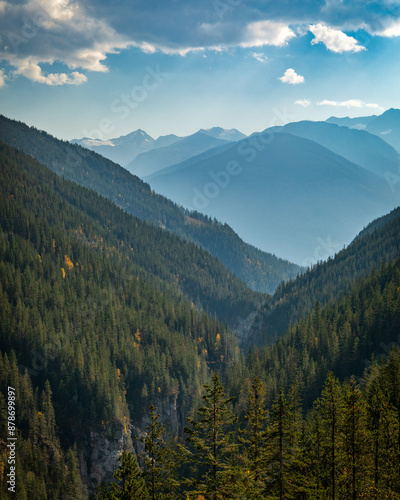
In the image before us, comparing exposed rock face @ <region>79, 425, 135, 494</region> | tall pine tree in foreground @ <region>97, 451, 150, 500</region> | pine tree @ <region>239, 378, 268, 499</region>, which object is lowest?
exposed rock face @ <region>79, 425, 135, 494</region>

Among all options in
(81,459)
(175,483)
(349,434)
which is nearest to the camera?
(175,483)

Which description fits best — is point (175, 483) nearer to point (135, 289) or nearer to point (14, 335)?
point (14, 335)

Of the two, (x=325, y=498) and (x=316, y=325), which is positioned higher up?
(x=316, y=325)

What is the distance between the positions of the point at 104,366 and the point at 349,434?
112716mm

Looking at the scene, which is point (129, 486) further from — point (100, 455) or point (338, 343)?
point (100, 455)

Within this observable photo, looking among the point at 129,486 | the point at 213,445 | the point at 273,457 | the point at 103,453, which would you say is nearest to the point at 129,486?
the point at 129,486

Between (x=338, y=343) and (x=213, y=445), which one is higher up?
(x=338, y=343)

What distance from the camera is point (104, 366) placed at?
13550cm

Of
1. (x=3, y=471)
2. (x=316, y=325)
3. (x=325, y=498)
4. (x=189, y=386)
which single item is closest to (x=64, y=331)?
(x=189, y=386)

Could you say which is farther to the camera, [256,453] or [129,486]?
[256,453]

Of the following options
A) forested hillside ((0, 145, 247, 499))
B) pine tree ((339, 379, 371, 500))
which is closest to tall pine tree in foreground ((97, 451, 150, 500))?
pine tree ((339, 379, 371, 500))

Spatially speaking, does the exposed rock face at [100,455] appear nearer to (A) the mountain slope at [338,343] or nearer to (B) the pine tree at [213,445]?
(A) the mountain slope at [338,343]

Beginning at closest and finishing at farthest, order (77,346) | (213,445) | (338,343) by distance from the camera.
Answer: (213,445) < (338,343) < (77,346)

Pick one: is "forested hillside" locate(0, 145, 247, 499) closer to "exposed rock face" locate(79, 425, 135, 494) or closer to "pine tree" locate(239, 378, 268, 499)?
"exposed rock face" locate(79, 425, 135, 494)
